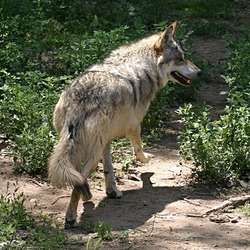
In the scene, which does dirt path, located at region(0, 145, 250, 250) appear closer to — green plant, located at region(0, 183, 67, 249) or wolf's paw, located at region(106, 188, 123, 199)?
wolf's paw, located at region(106, 188, 123, 199)

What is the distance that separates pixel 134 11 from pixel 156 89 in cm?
511

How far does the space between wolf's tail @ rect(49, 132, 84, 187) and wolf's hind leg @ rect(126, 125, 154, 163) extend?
43.6 inches

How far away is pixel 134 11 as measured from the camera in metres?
12.6

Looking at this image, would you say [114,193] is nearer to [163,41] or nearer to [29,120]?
[29,120]

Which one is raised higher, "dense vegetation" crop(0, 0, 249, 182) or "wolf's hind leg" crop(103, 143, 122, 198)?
"dense vegetation" crop(0, 0, 249, 182)

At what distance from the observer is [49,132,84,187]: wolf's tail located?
616 cm

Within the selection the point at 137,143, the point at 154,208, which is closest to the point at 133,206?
the point at 154,208

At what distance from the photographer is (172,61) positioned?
777cm

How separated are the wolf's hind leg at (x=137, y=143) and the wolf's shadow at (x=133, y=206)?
0.70 ft

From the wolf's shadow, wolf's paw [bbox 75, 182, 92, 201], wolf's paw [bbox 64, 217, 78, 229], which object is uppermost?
wolf's paw [bbox 75, 182, 92, 201]

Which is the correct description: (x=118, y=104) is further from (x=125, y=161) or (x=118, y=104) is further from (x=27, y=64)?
(x=27, y=64)

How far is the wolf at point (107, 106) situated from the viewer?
6379 mm

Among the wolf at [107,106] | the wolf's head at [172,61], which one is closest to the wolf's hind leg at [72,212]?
the wolf at [107,106]

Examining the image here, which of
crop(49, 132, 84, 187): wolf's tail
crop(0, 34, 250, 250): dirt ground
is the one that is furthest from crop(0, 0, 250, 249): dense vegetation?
crop(49, 132, 84, 187): wolf's tail
